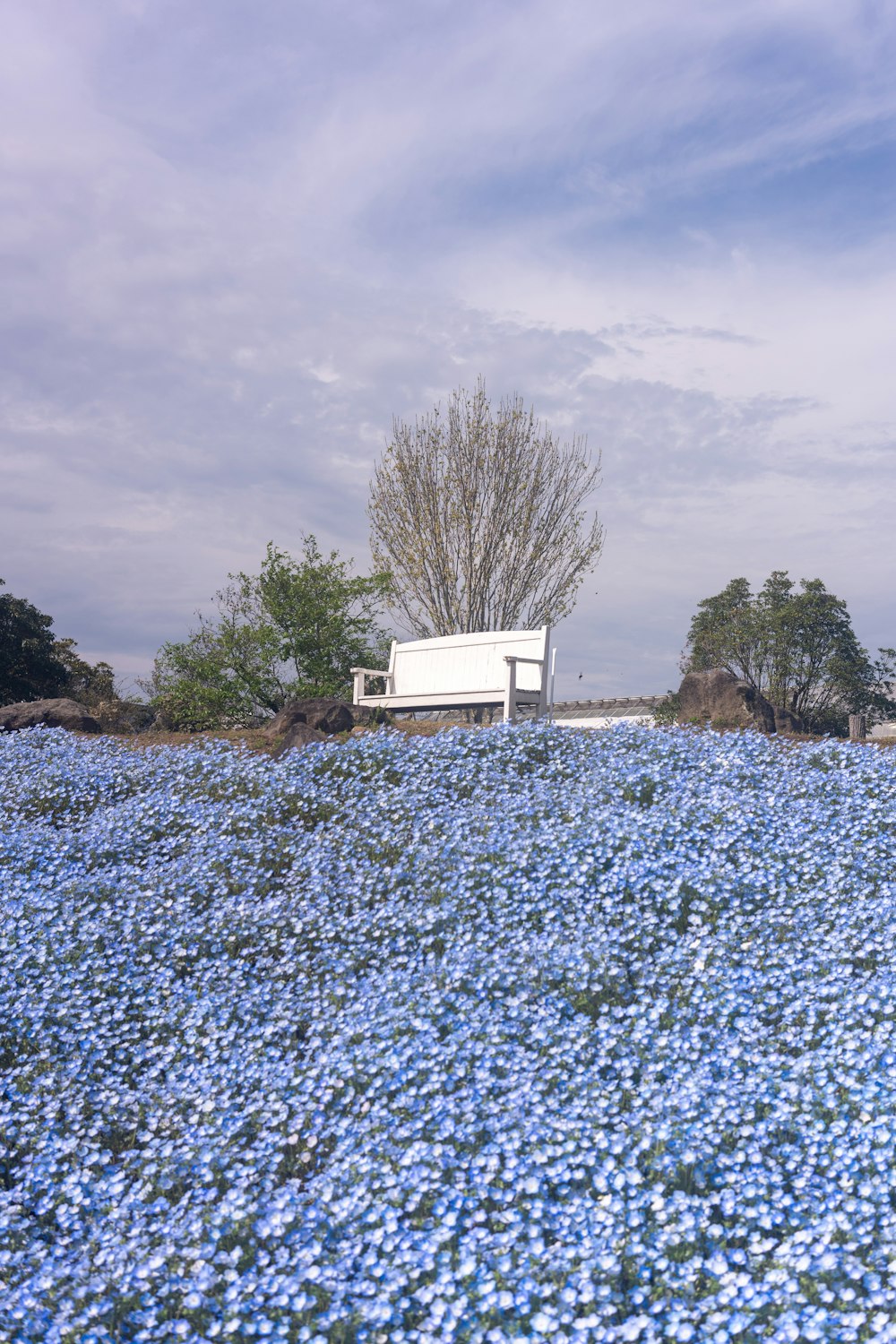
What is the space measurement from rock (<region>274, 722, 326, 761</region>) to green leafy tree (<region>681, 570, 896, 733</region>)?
1024 cm

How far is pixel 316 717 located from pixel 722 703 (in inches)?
172

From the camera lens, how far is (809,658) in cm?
1650

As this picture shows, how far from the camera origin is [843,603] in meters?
16.3

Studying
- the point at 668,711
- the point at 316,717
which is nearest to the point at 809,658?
the point at 668,711

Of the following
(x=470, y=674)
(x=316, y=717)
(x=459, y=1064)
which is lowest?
(x=459, y=1064)

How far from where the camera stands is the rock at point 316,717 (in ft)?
30.8

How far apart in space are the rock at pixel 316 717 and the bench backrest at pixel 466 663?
186 cm

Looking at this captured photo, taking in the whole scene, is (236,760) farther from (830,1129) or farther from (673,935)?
(830,1129)

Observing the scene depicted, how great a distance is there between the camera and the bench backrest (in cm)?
1106

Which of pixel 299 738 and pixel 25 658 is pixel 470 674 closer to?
pixel 299 738

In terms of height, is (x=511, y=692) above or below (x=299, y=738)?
above

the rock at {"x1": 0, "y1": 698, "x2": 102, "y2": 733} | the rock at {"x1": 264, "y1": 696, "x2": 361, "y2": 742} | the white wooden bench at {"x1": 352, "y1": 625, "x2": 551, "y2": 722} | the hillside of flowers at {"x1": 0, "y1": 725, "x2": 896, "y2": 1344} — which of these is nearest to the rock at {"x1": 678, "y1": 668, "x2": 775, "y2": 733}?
the white wooden bench at {"x1": 352, "y1": 625, "x2": 551, "y2": 722}

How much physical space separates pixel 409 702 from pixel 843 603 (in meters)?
8.17

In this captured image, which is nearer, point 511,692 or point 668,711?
point 511,692
